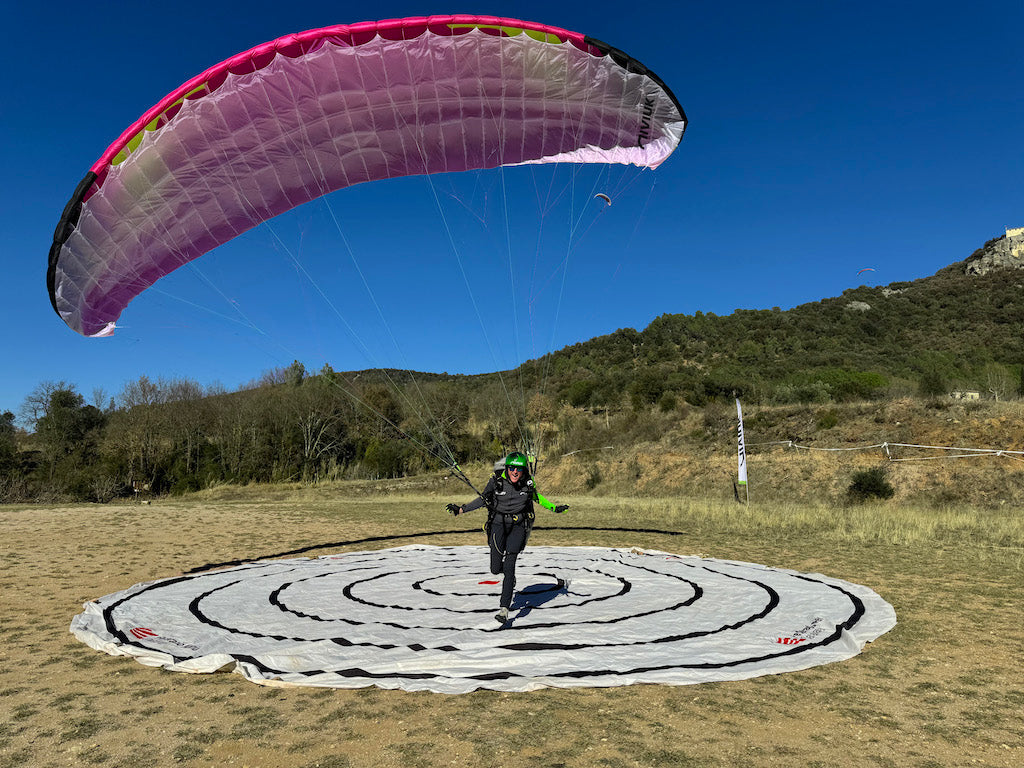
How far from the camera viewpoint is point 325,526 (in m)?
16.7

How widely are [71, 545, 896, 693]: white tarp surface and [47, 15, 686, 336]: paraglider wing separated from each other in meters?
4.69

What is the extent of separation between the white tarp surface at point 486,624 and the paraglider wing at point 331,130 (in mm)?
4692

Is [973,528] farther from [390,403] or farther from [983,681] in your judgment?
[390,403]

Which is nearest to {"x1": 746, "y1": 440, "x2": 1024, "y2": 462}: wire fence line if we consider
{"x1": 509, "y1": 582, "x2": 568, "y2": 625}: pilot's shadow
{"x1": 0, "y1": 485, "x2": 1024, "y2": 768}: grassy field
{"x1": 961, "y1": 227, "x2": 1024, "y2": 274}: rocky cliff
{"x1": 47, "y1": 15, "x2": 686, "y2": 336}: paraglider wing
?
{"x1": 0, "y1": 485, "x2": 1024, "y2": 768}: grassy field

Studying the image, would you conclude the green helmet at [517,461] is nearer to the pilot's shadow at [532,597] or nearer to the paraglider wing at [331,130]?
the pilot's shadow at [532,597]

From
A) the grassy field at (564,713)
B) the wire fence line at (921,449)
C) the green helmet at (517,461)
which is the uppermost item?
the green helmet at (517,461)

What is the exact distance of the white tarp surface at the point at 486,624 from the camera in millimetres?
5184

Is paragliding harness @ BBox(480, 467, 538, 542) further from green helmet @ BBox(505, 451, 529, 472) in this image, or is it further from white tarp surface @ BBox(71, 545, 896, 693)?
white tarp surface @ BBox(71, 545, 896, 693)

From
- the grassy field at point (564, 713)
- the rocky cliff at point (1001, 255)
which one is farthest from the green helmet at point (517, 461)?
the rocky cliff at point (1001, 255)

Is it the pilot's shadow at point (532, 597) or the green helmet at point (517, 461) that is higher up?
the green helmet at point (517, 461)

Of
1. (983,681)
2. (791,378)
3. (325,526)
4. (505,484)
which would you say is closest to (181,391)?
(325,526)

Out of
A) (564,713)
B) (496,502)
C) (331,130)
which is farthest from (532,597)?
(331,130)

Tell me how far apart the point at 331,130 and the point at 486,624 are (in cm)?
663

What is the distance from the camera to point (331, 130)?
28.1ft
